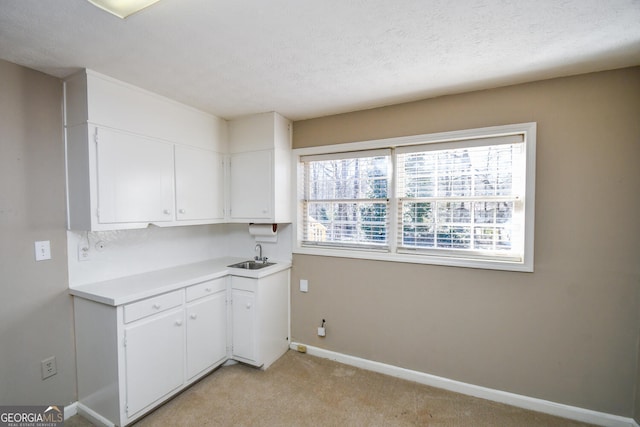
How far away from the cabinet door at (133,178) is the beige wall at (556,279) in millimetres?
2094

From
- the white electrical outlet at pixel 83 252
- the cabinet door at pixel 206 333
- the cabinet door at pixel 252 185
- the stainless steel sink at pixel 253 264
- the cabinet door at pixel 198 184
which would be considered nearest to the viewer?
the white electrical outlet at pixel 83 252

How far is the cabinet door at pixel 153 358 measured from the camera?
185cm

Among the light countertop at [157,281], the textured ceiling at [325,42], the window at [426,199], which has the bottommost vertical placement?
the light countertop at [157,281]

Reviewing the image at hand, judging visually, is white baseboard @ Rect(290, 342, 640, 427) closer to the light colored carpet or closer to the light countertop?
the light colored carpet

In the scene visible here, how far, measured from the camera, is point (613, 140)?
6.07 ft

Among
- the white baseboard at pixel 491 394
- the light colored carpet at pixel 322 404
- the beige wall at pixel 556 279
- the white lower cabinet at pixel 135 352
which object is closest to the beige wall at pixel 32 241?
the white lower cabinet at pixel 135 352

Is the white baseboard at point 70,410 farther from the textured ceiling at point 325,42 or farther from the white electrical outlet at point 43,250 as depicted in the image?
the textured ceiling at point 325,42

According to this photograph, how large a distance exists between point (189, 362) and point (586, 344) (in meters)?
3.01

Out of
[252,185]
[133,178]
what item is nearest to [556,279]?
[252,185]

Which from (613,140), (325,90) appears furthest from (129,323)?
(613,140)

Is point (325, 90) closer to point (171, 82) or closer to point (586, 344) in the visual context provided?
point (171, 82)

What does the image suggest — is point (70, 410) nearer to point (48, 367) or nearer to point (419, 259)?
point (48, 367)

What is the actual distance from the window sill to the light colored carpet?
1.06 m

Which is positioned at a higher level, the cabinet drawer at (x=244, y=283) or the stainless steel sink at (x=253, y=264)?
the stainless steel sink at (x=253, y=264)
